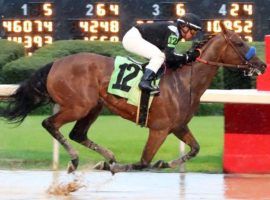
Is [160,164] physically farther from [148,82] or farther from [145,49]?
[145,49]

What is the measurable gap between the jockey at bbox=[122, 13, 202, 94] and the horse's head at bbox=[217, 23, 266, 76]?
0.29 meters

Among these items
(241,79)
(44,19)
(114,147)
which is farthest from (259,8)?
(114,147)

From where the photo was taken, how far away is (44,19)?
17.0 m

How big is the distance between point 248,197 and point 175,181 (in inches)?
48.3

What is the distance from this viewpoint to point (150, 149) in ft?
33.3

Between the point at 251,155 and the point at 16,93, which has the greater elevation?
the point at 16,93

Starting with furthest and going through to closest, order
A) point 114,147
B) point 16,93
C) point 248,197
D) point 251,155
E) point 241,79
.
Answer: point 241,79 < point 114,147 < point 251,155 < point 16,93 < point 248,197

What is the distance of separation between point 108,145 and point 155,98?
3.33 m

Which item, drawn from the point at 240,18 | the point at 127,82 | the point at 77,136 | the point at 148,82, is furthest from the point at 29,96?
the point at 240,18

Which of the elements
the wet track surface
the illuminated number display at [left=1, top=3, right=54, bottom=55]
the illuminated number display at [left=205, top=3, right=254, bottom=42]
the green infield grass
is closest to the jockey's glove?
the wet track surface

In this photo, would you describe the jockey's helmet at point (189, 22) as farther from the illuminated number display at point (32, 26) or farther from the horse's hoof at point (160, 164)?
the illuminated number display at point (32, 26)

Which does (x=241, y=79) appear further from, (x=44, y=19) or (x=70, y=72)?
(x=70, y=72)

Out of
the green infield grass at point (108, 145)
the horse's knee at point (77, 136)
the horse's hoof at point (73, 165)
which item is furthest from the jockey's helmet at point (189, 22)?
the green infield grass at point (108, 145)

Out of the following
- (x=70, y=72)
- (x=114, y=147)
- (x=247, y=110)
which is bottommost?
(x=114, y=147)
